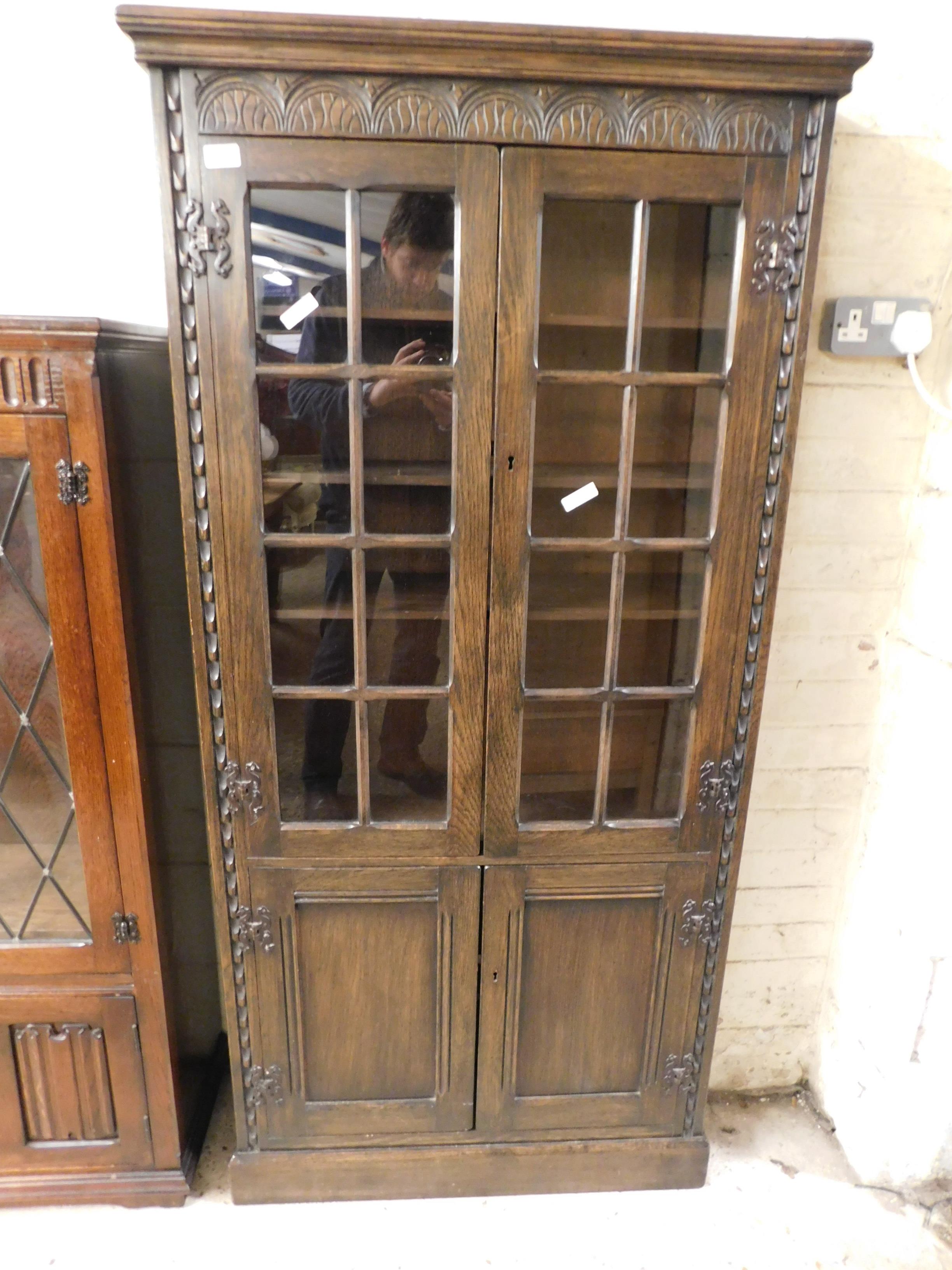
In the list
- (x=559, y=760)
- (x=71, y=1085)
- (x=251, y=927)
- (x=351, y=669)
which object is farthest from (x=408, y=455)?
(x=71, y=1085)

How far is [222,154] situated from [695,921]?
1439mm

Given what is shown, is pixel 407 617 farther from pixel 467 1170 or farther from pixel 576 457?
pixel 467 1170

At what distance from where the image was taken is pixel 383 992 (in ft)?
4.78

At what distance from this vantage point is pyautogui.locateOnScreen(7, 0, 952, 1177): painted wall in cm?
137

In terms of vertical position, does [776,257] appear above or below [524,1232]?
above

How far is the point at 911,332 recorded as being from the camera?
1.42 m

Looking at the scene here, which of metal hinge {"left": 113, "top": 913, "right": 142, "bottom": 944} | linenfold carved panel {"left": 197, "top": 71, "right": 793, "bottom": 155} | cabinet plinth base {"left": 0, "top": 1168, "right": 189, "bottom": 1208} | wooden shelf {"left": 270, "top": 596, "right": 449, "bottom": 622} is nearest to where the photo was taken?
linenfold carved panel {"left": 197, "top": 71, "right": 793, "bottom": 155}

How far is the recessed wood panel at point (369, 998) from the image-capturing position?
4.65 ft

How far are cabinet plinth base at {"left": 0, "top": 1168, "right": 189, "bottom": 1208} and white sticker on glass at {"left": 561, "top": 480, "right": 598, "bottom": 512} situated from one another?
1441mm

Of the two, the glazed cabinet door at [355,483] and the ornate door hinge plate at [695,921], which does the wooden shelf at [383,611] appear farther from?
the ornate door hinge plate at [695,921]

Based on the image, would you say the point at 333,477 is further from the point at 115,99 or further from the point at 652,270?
the point at 115,99

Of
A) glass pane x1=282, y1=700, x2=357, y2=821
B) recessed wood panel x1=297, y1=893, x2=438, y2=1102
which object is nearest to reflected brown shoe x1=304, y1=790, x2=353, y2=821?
glass pane x1=282, y1=700, x2=357, y2=821

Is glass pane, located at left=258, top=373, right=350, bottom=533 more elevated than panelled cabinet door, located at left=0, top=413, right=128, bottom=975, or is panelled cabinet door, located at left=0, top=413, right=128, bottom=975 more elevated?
glass pane, located at left=258, top=373, right=350, bottom=533

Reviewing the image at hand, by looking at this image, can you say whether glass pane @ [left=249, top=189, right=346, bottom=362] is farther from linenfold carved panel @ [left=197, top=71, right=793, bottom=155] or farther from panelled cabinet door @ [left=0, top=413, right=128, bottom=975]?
panelled cabinet door @ [left=0, top=413, right=128, bottom=975]
